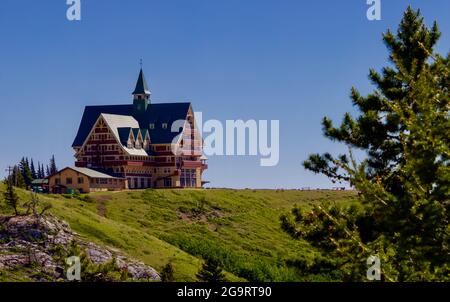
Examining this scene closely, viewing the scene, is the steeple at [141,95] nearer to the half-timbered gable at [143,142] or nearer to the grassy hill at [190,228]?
the half-timbered gable at [143,142]

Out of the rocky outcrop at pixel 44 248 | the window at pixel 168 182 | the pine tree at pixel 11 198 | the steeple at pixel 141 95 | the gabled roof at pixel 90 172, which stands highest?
the steeple at pixel 141 95

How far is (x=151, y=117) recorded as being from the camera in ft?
356

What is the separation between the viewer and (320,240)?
93.4ft

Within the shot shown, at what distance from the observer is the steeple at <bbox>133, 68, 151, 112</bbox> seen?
110m

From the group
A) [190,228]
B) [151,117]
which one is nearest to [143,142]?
[151,117]

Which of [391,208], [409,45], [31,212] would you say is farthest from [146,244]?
[391,208]

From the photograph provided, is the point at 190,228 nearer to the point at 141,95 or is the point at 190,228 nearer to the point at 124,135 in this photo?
the point at 124,135

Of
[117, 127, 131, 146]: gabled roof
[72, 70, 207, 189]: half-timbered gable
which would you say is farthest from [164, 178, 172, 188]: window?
[117, 127, 131, 146]: gabled roof

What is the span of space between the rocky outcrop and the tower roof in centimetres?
5444

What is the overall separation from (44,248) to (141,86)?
61.2 m

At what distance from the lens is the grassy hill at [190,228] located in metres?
60.0

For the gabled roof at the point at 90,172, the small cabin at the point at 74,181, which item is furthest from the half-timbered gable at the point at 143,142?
the small cabin at the point at 74,181
